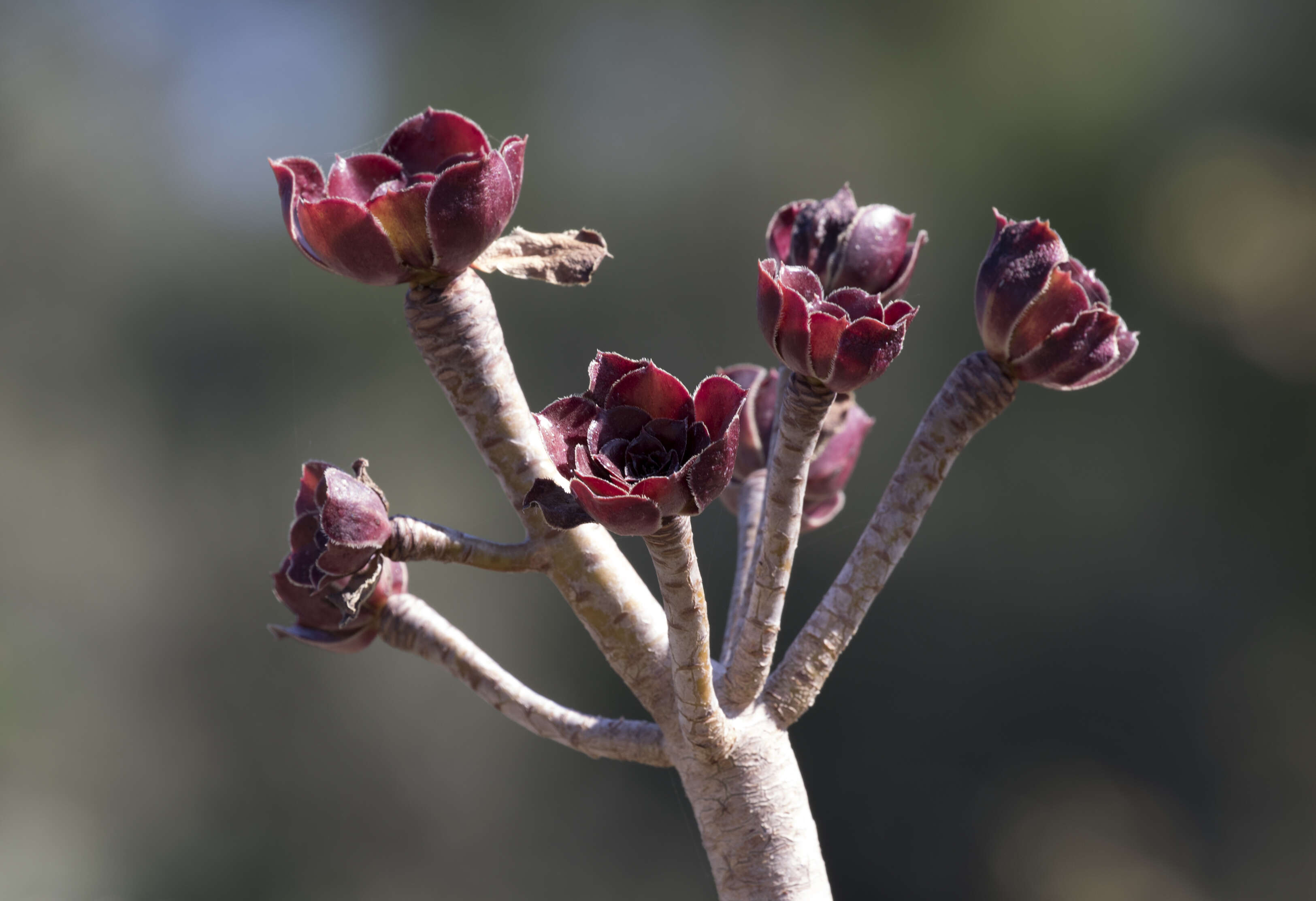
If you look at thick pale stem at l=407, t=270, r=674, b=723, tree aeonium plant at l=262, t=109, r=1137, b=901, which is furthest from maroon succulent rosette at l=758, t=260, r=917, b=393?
thick pale stem at l=407, t=270, r=674, b=723

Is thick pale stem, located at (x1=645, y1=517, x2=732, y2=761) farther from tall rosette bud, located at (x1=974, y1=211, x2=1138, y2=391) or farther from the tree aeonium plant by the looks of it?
tall rosette bud, located at (x1=974, y1=211, x2=1138, y2=391)

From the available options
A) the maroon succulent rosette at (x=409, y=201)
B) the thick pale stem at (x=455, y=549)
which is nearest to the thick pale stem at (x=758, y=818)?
the thick pale stem at (x=455, y=549)

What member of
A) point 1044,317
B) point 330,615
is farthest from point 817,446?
point 330,615

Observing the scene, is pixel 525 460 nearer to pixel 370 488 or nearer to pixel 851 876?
pixel 370 488

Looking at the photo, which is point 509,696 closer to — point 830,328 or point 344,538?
point 344,538

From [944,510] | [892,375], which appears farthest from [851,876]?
[892,375]

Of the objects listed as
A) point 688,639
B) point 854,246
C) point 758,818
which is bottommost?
point 758,818
